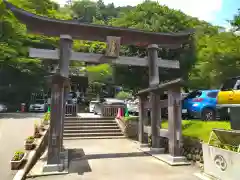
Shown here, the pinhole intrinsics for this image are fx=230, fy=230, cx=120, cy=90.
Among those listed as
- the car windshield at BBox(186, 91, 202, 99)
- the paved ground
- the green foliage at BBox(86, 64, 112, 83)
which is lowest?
the paved ground

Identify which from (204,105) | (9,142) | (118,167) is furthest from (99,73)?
(118,167)

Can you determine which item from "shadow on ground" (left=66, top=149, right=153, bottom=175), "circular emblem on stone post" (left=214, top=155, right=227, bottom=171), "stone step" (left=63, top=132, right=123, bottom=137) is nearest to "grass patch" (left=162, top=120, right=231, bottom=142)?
"shadow on ground" (left=66, top=149, right=153, bottom=175)

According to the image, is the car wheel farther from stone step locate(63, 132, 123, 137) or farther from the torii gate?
stone step locate(63, 132, 123, 137)

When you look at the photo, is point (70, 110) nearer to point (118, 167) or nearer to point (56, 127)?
point (56, 127)

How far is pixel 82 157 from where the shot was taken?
952 centimetres

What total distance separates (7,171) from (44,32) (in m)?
5.77

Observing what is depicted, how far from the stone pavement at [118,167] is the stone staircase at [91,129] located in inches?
161

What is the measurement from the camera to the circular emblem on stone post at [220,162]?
571 cm

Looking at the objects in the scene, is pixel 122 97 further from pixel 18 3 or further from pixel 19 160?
pixel 19 160

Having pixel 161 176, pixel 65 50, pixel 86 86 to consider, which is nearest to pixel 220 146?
pixel 161 176

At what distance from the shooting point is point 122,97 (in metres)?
35.4

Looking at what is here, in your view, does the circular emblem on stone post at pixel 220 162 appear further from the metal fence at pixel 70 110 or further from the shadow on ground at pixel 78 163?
the metal fence at pixel 70 110

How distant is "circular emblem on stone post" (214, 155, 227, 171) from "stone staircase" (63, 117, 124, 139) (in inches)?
376

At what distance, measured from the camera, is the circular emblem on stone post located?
571 centimetres
